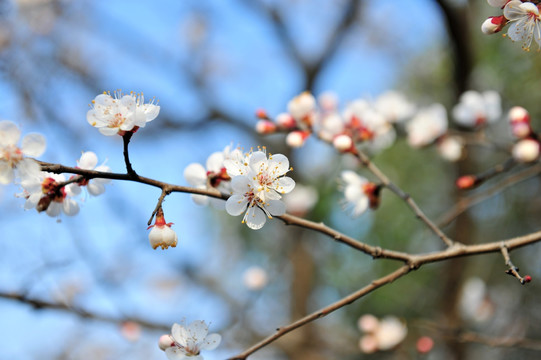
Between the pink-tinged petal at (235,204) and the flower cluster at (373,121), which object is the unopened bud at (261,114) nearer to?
the flower cluster at (373,121)

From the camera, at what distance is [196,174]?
3.33 ft

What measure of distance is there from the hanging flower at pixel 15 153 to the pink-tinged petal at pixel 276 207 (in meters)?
0.37

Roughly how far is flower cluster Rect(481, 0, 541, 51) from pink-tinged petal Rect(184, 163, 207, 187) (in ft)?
1.98

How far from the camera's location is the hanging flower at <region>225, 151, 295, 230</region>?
32.2 inches

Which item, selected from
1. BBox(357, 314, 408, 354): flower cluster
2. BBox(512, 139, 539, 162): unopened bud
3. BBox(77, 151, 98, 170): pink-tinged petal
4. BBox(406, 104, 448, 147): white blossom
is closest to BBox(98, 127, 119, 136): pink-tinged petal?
BBox(77, 151, 98, 170): pink-tinged petal

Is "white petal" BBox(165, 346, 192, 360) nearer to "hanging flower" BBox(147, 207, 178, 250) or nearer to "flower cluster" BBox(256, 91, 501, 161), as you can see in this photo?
"hanging flower" BBox(147, 207, 178, 250)

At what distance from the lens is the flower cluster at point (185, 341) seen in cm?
90

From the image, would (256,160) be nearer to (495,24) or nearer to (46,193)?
(46,193)

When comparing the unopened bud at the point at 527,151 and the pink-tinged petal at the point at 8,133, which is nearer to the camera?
the pink-tinged petal at the point at 8,133

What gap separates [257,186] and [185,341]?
1.09ft

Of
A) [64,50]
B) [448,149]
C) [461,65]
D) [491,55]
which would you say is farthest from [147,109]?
[491,55]

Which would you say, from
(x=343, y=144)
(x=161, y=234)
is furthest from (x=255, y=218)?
(x=343, y=144)

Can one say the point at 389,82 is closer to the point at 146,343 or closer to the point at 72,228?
the point at 146,343

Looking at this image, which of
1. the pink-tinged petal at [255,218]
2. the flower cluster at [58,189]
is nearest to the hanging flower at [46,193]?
the flower cluster at [58,189]
